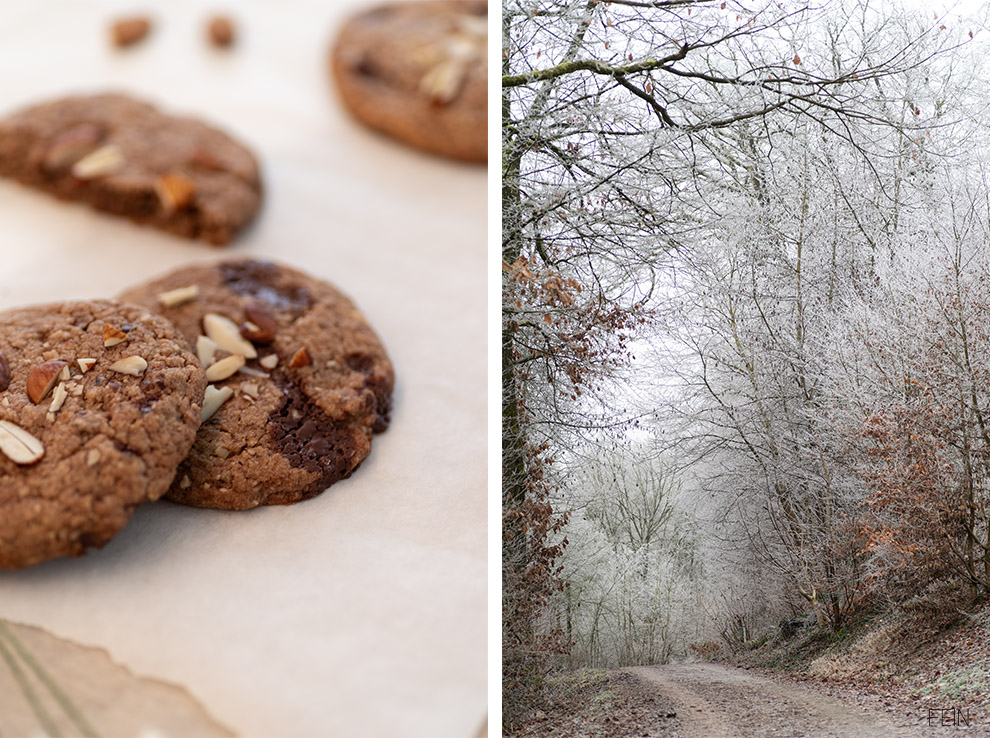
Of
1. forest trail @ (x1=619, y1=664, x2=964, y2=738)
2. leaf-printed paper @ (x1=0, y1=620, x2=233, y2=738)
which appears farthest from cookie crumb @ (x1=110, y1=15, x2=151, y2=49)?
forest trail @ (x1=619, y1=664, x2=964, y2=738)

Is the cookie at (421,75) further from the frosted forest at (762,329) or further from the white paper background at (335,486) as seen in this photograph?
the frosted forest at (762,329)

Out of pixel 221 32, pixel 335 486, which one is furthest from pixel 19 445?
pixel 221 32

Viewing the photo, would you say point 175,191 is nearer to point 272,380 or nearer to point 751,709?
point 272,380

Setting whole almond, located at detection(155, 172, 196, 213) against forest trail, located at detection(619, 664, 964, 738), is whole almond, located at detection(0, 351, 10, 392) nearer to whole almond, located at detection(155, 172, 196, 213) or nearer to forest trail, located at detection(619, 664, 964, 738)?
whole almond, located at detection(155, 172, 196, 213)

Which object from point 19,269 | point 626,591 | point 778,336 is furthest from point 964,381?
point 19,269

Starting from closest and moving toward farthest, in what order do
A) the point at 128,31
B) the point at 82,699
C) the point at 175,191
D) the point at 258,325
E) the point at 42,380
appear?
the point at 82,699, the point at 42,380, the point at 258,325, the point at 175,191, the point at 128,31

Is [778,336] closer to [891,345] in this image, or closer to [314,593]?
[891,345]
